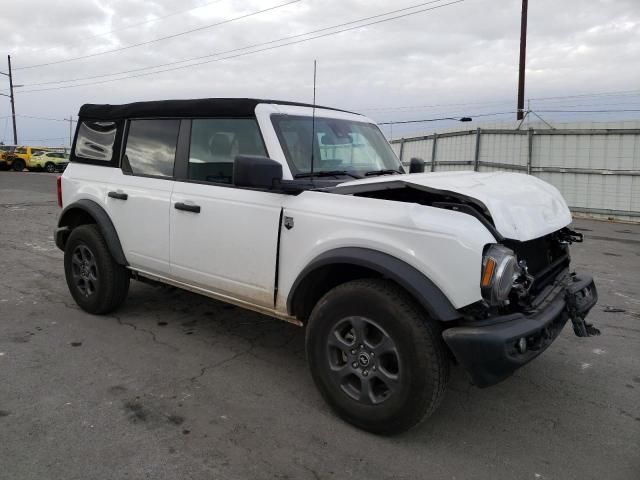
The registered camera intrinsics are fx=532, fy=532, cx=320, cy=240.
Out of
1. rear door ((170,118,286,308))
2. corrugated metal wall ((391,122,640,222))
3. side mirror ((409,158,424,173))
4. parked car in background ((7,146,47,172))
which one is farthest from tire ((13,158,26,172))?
side mirror ((409,158,424,173))

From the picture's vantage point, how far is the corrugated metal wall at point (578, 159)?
13453 millimetres

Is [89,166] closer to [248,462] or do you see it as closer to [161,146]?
[161,146]

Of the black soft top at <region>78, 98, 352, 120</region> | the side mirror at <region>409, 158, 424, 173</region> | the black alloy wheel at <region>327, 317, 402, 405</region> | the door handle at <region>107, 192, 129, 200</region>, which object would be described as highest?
the black soft top at <region>78, 98, 352, 120</region>

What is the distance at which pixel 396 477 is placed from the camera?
2.62 metres

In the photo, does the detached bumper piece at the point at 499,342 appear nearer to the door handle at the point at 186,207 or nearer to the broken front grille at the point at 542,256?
Result: the broken front grille at the point at 542,256

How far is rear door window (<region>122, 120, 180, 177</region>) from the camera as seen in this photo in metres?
4.27

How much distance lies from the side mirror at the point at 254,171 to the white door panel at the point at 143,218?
1.23 meters

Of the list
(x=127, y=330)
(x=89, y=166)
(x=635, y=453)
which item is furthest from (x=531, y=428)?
(x=89, y=166)

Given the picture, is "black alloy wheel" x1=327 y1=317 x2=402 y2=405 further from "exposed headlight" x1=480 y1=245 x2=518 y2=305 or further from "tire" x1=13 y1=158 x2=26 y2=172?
"tire" x1=13 y1=158 x2=26 y2=172

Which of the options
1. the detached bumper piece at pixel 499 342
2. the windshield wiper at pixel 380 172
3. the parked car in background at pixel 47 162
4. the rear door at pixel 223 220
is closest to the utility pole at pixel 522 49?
the windshield wiper at pixel 380 172

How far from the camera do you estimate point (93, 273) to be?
189 inches

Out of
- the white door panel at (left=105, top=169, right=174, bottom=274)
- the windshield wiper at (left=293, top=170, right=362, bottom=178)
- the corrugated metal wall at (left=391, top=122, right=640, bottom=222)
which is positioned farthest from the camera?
the corrugated metal wall at (left=391, top=122, right=640, bottom=222)

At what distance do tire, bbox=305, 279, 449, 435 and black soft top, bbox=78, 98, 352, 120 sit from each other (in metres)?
1.59

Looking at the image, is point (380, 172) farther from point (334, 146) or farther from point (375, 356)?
point (375, 356)
